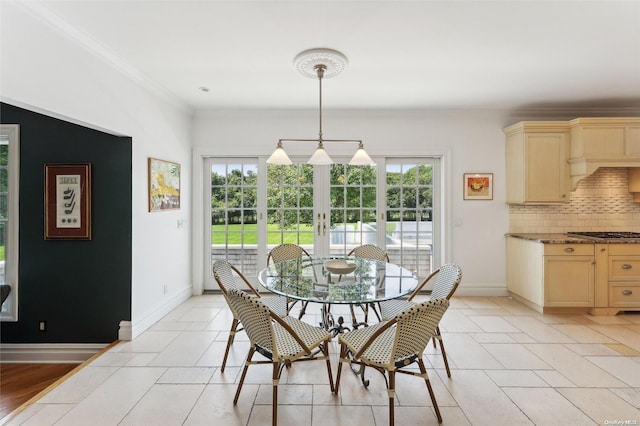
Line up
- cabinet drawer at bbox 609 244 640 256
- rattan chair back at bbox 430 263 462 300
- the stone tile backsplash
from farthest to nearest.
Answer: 1. the stone tile backsplash
2. cabinet drawer at bbox 609 244 640 256
3. rattan chair back at bbox 430 263 462 300

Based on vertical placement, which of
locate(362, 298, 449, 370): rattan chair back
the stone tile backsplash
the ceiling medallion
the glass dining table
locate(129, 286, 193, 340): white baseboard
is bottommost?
locate(129, 286, 193, 340): white baseboard

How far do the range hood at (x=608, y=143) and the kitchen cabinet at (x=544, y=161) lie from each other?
0.20 meters

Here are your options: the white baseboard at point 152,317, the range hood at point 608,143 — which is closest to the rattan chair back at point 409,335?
the white baseboard at point 152,317

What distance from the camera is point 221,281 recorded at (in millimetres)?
2467

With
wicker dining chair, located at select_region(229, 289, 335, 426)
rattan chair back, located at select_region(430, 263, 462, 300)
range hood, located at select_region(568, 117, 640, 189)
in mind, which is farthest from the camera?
range hood, located at select_region(568, 117, 640, 189)

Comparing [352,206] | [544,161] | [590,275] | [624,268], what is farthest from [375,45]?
[624,268]

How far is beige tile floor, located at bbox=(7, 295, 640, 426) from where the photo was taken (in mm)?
2014

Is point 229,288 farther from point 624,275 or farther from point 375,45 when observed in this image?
point 624,275

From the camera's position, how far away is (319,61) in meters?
2.72

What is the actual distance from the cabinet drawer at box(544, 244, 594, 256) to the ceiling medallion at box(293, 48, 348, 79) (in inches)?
121

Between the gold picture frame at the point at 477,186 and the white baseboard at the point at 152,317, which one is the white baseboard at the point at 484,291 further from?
the white baseboard at the point at 152,317

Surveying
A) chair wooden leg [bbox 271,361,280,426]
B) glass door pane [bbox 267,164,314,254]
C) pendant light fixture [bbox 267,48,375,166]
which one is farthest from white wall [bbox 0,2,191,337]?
chair wooden leg [bbox 271,361,280,426]

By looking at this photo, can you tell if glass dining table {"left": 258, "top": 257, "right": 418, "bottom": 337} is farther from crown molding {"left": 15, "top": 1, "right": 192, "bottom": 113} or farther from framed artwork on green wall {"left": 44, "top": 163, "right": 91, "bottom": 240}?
crown molding {"left": 15, "top": 1, "right": 192, "bottom": 113}

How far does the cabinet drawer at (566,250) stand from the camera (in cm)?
371
